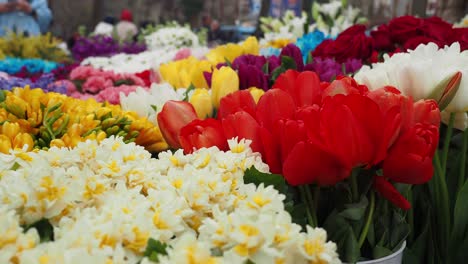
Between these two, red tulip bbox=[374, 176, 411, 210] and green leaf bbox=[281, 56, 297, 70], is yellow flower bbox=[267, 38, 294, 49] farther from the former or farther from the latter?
red tulip bbox=[374, 176, 411, 210]

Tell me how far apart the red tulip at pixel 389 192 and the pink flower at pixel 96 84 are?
1.56m

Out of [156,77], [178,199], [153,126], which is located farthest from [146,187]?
[156,77]

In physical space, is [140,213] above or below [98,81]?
above

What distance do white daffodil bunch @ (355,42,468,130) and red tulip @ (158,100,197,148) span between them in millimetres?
306

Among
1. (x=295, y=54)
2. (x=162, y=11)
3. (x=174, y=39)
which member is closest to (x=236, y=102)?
(x=295, y=54)

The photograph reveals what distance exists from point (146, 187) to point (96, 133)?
0.35m

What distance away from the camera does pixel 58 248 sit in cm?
52

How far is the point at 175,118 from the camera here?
95 centimetres

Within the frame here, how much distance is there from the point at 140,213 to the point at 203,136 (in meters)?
0.25

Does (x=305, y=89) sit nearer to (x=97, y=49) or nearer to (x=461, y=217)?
(x=461, y=217)

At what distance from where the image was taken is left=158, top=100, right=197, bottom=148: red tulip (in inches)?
37.5

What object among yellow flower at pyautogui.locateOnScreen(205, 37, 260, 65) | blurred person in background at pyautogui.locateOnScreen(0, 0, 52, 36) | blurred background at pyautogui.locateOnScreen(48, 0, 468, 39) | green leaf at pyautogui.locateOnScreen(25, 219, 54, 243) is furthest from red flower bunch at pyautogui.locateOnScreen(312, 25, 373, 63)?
blurred background at pyautogui.locateOnScreen(48, 0, 468, 39)

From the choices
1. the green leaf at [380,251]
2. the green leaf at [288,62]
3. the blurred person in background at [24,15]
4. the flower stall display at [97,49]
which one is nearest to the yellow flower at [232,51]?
the green leaf at [288,62]

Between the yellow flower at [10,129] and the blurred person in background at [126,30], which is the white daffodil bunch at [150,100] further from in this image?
the blurred person in background at [126,30]
